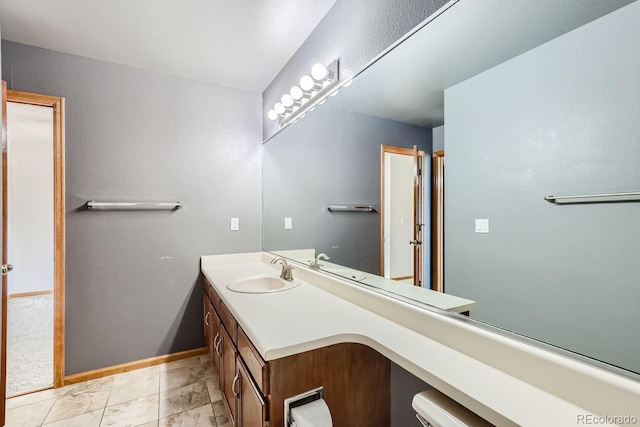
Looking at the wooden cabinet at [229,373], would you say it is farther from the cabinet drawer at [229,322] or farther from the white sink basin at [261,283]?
the white sink basin at [261,283]

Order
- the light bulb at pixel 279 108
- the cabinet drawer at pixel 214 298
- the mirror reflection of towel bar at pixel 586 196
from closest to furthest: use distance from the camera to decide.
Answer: the mirror reflection of towel bar at pixel 586 196 < the cabinet drawer at pixel 214 298 < the light bulb at pixel 279 108

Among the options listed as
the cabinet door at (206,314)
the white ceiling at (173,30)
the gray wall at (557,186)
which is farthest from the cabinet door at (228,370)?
the white ceiling at (173,30)

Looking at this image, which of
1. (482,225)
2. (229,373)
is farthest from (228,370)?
(482,225)

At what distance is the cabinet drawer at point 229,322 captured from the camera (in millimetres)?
1353

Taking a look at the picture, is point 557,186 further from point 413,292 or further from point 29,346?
point 29,346

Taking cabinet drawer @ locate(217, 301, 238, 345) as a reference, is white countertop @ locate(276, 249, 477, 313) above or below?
above

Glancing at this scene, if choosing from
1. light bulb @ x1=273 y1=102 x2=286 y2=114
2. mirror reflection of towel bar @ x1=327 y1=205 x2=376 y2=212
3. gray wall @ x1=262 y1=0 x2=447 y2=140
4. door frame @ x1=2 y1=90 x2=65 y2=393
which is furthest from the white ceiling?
mirror reflection of towel bar @ x1=327 y1=205 x2=376 y2=212

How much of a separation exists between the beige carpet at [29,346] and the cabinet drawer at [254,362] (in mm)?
1856

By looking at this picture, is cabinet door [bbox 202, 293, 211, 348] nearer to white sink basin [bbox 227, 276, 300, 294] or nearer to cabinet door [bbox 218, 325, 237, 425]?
white sink basin [bbox 227, 276, 300, 294]

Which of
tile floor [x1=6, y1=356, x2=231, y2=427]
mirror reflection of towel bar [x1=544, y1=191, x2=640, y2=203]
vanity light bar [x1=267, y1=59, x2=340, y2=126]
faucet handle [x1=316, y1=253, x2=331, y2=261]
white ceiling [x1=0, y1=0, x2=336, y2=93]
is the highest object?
white ceiling [x1=0, y1=0, x2=336, y2=93]

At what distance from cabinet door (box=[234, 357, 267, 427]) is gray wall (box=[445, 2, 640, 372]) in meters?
0.80

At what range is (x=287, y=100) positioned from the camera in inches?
79.9

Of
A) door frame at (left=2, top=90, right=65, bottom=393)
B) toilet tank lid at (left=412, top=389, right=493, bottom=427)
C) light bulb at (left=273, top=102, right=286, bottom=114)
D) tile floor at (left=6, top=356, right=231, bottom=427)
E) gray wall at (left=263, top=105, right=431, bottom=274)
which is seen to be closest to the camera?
toilet tank lid at (left=412, top=389, right=493, bottom=427)

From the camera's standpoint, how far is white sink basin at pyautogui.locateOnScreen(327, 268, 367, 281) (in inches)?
59.2
